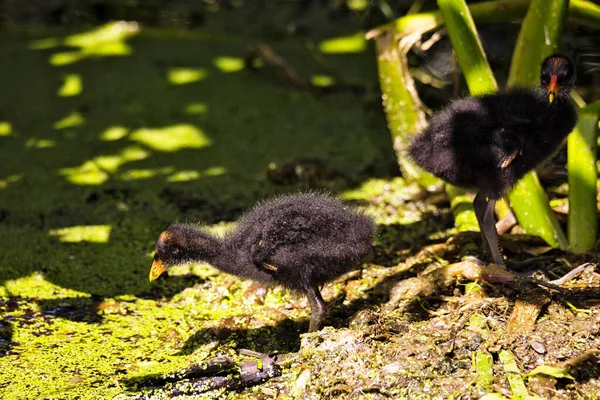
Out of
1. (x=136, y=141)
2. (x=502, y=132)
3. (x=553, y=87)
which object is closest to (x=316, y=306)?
(x=502, y=132)

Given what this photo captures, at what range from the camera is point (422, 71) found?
6.00 m

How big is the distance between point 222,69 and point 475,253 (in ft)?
9.77

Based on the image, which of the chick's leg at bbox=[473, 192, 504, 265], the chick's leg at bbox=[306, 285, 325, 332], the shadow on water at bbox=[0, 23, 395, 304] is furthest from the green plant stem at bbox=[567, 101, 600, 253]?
the shadow on water at bbox=[0, 23, 395, 304]

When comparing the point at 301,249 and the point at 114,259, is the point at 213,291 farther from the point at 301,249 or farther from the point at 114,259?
the point at 301,249

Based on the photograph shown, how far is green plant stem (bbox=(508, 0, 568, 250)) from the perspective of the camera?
3.99 meters

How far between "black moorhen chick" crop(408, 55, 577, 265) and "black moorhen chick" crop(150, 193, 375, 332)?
46 centimetres

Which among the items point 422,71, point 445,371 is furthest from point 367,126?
point 445,371

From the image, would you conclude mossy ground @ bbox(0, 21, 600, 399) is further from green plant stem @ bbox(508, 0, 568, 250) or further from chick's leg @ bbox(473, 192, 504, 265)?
green plant stem @ bbox(508, 0, 568, 250)

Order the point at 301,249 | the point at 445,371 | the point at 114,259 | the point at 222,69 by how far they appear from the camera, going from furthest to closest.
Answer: the point at 222,69, the point at 114,259, the point at 301,249, the point at 445,371

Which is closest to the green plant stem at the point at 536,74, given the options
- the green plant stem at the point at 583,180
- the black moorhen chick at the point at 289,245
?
the green plant stem at the point at 583,180

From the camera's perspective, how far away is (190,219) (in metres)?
4.87

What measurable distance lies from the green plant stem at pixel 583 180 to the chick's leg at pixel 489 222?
1.41 ft

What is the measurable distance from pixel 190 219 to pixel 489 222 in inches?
74.0

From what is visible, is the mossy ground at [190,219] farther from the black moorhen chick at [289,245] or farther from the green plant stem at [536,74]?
the green plant stem at [536,74]
